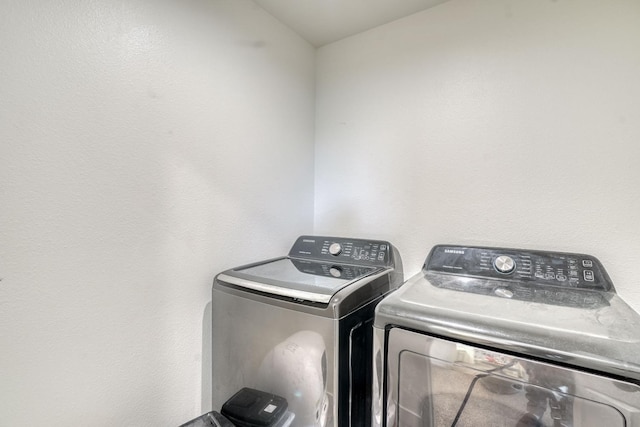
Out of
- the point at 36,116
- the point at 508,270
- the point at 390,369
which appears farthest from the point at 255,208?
the point at 508,270

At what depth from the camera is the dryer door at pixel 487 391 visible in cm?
60

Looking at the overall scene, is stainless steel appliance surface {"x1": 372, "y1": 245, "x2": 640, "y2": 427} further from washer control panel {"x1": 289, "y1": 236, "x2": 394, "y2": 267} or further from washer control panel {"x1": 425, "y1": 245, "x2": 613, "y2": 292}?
washer control panel {"x1": 289, "y1": 236, "x2": 394, "y2": 267}

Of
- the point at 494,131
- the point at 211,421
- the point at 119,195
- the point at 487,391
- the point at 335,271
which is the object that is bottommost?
the point at 211,421

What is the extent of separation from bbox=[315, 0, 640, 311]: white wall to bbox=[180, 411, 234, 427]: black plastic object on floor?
0.99m

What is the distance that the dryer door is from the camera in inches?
23.7

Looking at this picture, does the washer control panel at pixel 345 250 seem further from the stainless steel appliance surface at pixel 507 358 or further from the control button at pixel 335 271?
the stainless steel appliance surface at pixel 507 358

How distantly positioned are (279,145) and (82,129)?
85 centimetres

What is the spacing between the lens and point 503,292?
0.98 metres

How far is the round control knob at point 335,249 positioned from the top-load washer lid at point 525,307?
42cm

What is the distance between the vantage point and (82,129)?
0.87 metres

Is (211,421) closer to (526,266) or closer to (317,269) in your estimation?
(317,269)

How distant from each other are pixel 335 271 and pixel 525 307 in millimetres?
679

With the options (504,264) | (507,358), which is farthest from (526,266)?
(507,358)

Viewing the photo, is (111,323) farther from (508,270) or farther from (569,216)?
(569,216)
